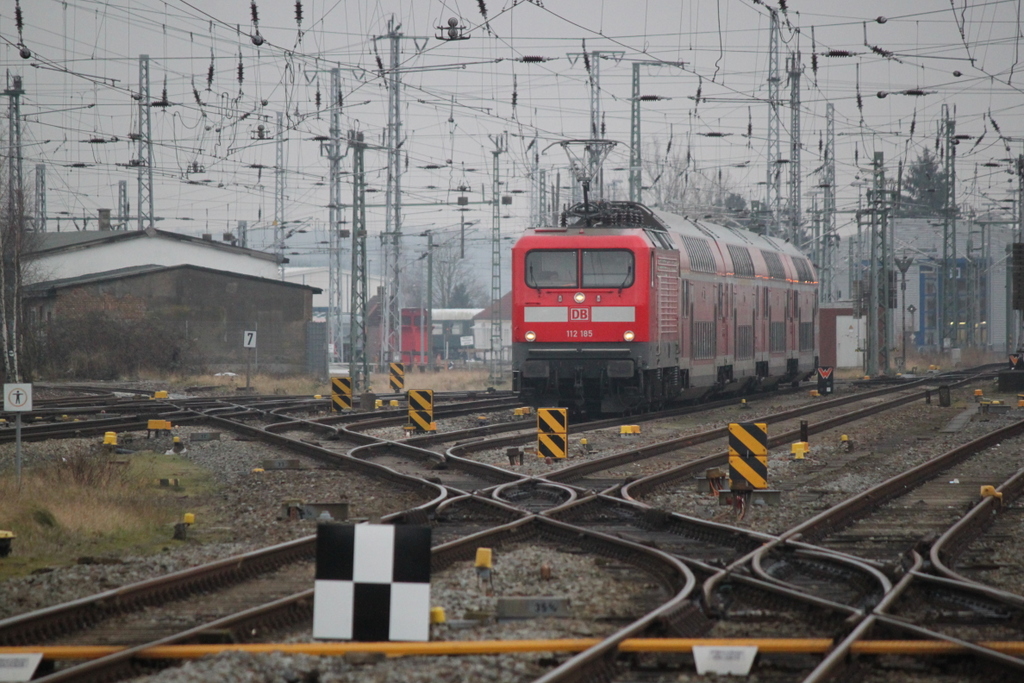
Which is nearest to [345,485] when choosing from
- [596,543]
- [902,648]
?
[596,543]

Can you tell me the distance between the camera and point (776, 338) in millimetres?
29906

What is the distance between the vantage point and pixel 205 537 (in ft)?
32.5

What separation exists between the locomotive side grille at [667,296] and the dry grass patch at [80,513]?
10.2 metres

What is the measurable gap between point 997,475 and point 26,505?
10.7m

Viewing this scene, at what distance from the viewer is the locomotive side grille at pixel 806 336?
32.9m

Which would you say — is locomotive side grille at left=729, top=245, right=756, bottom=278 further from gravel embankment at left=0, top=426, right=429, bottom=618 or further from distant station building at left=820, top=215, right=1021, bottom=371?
distant station building at left=820, top=215, right=1021, bottom=371

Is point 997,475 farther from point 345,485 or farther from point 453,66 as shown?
point 453,66

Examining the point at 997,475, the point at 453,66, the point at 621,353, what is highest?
the point at 453,66

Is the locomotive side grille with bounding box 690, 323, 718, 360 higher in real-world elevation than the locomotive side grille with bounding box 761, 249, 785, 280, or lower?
lower

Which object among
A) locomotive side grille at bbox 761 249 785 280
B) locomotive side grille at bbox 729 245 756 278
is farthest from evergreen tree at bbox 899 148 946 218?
locomotive side grille at bbox 729 245 756 278

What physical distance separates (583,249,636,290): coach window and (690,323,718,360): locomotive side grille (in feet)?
10.4

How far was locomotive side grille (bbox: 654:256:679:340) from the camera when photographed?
21.3m

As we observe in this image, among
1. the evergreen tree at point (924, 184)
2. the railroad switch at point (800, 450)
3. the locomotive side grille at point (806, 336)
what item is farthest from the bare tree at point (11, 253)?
the evergreen tree at point (924, 184)

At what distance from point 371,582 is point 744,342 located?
21877 millimetres
